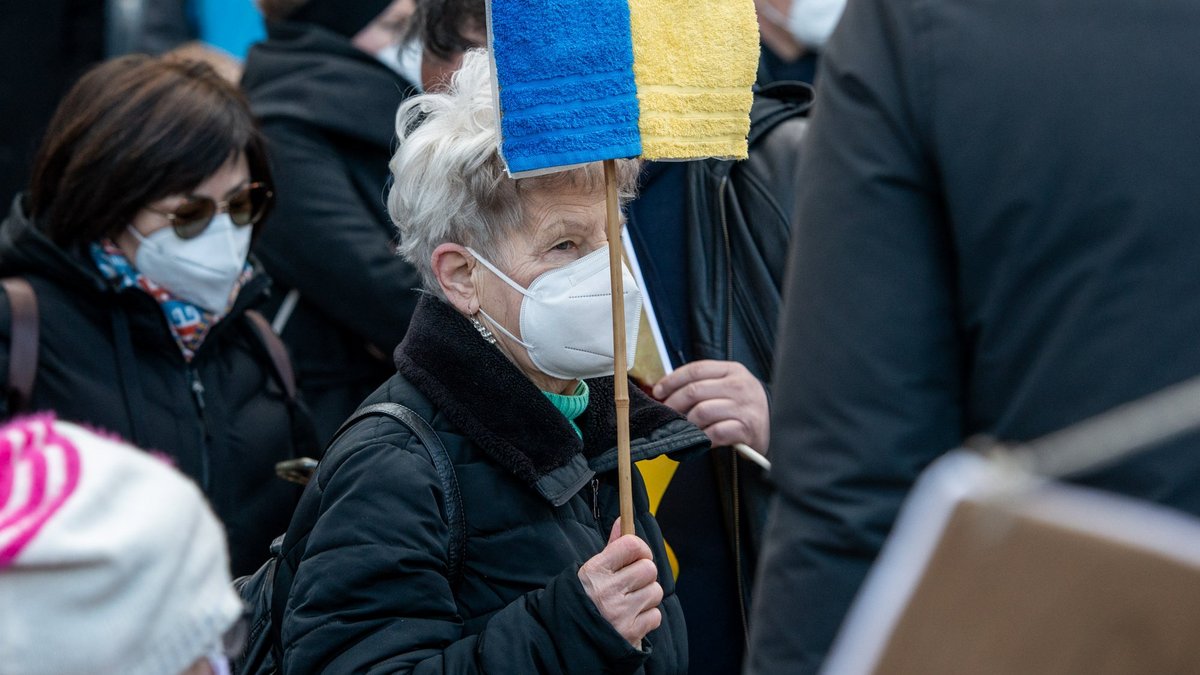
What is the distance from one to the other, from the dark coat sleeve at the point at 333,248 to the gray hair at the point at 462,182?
4.24 feet

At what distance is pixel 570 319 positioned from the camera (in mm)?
2455

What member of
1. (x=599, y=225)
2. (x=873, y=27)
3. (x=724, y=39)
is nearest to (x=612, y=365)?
(x=599, y=225)

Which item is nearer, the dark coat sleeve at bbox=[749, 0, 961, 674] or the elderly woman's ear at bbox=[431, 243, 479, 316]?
the dark coat sleeve at bbox=[749, 0, 961, 674]

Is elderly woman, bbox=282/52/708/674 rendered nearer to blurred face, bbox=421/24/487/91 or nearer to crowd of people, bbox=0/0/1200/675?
crowd of people, bbox=0/0/1200/675

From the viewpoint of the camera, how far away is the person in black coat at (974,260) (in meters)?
1.39

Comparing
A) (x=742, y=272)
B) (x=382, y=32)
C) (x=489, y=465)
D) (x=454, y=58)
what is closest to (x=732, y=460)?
(x=742, y=272)

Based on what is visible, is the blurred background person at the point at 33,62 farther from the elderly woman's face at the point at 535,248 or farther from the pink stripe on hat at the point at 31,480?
the pink stripe on hat at the point at 31,480

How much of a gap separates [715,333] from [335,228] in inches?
53.6

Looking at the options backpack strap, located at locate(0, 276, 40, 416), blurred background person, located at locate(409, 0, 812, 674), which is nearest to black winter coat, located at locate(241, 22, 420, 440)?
backpack strap, located at locate(0, 276, 40, 416)

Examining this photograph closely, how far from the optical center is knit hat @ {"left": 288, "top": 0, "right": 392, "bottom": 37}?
4414mm

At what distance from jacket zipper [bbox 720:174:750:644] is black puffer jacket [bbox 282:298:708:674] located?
447mm

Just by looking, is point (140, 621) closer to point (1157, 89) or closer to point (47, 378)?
point (1157, 89)

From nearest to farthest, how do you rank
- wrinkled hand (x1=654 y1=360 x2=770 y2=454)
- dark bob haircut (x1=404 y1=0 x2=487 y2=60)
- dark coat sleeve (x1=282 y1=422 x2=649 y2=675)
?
dark coat sleeve (x1=282 y1=422 x2=649 y2=675) < wrinkled hand (x1=654 y1=360 x2=770 y2=454) < dark bob haircut (x1=404 y1=0 x2=487 y2=60)

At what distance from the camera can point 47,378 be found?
132 inches
